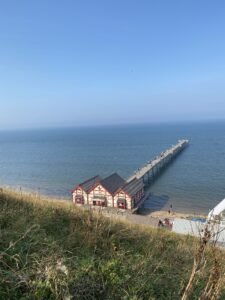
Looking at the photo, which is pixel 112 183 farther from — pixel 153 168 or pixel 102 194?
pixel 153 168

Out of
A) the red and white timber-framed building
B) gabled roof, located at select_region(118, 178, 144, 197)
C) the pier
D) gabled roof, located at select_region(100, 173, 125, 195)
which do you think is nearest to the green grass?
gabled roof, located at select_region(118, 178, 144, 197)

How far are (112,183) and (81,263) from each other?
3002 centimetres

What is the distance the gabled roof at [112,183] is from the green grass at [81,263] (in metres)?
26.1

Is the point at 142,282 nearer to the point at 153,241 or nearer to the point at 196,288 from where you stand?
the point at 196,288

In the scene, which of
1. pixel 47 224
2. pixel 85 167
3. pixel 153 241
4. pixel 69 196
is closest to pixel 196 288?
pixel 153 241

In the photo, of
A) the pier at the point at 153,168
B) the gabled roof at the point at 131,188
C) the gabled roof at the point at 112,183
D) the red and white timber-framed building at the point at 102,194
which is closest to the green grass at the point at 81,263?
the gabled roof at the point at 131,188

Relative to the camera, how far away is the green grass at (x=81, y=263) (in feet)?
8.61

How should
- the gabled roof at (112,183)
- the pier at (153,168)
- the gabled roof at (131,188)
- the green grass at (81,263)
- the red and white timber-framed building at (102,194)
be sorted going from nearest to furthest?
the green grass at (81,263)
the gabled roof at (131,188)
the red and white timber-framed building at (102,194)
the gabled roof at (112,183)
the pier at (153,168)

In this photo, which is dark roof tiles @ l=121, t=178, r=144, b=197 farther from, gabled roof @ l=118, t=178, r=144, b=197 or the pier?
the pier

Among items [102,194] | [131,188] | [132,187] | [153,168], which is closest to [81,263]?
[102,194]

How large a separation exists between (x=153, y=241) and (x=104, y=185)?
26.3 meters

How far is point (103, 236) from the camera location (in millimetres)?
4730

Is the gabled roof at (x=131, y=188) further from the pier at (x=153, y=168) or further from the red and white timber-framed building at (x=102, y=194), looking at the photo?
the pier at (x=153, y=168)

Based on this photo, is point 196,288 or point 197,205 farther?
point 197,205
